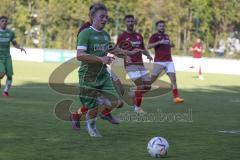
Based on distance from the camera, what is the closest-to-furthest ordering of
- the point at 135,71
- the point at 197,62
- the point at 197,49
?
the point at 135,71, the point at 197,49, the point at 197,62

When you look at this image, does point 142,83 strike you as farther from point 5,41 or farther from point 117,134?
point 117,134

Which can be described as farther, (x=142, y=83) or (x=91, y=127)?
(x=142, y=83)

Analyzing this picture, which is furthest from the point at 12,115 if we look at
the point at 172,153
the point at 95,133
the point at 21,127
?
the point at 172,153

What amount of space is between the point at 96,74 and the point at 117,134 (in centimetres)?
113

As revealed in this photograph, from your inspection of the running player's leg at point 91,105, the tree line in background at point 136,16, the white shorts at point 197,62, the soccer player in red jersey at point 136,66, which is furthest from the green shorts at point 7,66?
the tree line in background at point 136,16

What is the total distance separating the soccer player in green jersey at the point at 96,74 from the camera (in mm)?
10391

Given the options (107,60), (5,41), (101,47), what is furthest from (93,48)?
(5,41)

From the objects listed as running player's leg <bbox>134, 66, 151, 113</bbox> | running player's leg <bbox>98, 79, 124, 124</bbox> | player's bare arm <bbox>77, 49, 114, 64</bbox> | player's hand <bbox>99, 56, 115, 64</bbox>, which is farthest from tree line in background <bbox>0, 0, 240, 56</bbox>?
player's hand <bbox>99, 56, 115, 64</bbox>

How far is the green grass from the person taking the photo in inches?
348

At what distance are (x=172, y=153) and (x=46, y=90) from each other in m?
12.9

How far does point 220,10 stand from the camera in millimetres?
52125

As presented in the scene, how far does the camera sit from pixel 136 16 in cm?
5534

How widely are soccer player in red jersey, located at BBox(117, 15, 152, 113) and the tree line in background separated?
32.7 meters

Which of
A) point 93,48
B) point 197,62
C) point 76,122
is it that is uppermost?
point 93,48
